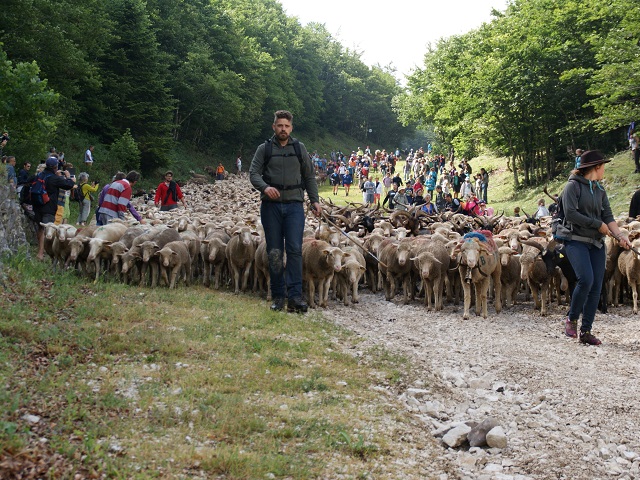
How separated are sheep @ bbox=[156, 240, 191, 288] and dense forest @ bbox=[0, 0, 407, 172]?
9380mm

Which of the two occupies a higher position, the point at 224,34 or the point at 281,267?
the point at 224,34

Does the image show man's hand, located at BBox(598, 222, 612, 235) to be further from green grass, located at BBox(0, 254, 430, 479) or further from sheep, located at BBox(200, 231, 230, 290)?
sheep, located at BBox(200, 231, 230, 290)

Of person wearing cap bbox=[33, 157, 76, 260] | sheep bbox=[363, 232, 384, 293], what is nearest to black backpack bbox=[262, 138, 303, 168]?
sheep bbox=[363, 232, 384, 293]

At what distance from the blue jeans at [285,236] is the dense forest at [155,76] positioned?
12.1 metres

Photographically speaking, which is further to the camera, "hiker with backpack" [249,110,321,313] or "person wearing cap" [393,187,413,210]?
"person wearing cap" [393,187,413,210]

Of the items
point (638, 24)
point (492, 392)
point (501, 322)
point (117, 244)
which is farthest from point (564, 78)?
point (492, 392)

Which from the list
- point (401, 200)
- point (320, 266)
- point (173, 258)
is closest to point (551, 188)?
point (401, 200)

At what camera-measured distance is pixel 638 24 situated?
25.2 meters

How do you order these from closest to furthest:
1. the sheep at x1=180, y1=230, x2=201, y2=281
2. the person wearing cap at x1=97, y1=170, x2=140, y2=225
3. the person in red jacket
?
the sheep at x1=180, y1=230, x2=201, y2=281 < the person wearing cap at x1=97, y1=170, x2=140, y2=225 < the person in red jacket

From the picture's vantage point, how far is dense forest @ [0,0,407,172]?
2636 cm

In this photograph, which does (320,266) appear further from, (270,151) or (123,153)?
(123,153)

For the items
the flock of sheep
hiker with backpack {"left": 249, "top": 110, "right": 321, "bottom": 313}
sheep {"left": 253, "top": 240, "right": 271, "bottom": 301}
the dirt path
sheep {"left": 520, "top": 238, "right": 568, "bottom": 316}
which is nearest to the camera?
the dirt path

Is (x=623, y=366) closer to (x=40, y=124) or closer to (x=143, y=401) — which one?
(x=143, y=401)

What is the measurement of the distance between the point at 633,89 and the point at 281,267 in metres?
21.4
